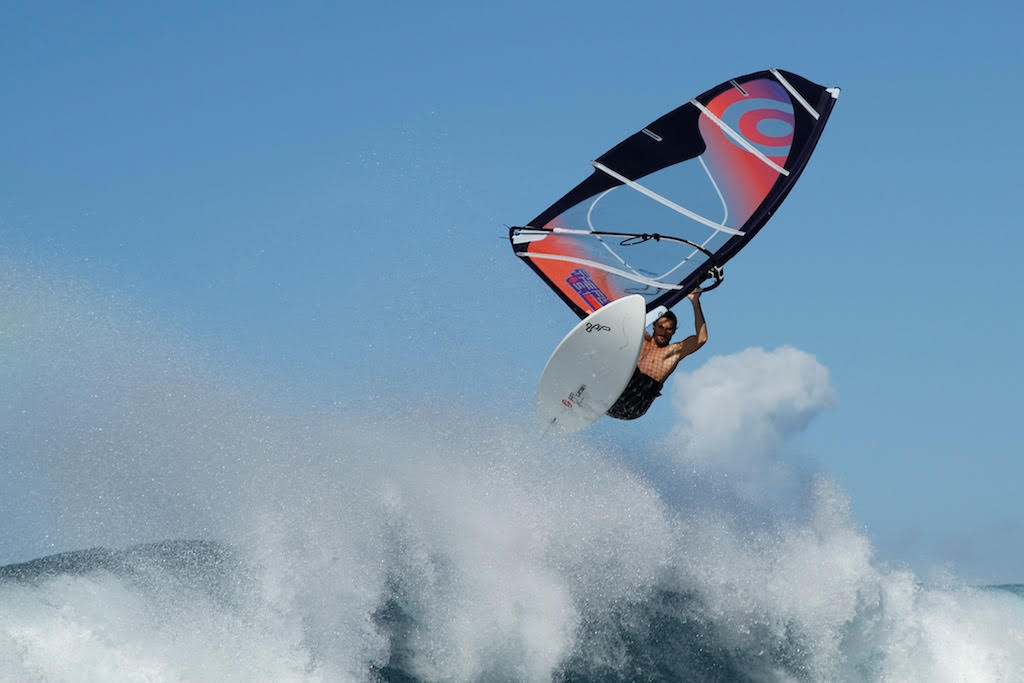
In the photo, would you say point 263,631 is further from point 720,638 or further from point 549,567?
point 720,638

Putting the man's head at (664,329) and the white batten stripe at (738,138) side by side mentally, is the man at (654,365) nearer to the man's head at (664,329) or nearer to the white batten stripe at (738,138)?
the man's head at (664,329)

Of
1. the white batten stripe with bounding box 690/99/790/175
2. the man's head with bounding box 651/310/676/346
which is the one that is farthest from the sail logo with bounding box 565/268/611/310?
the white batten stripe with bounding box 690/99/790/175

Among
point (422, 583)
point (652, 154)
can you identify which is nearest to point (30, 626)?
point (422, 583)

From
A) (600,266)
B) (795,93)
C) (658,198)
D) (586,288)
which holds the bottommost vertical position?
(586,288)

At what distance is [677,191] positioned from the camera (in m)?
10.6

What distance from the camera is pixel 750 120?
10.6m

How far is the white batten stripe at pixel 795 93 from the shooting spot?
401 inches

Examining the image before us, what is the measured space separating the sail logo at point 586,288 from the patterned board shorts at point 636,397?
1939 mm

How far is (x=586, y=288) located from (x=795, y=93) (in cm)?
270

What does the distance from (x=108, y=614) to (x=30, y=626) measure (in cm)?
84

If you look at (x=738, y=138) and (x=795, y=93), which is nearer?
(x=795, y=93)

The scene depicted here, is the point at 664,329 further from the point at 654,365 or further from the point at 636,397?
the point at 636,397

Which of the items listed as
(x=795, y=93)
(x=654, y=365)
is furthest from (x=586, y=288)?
(x=795, y=93)

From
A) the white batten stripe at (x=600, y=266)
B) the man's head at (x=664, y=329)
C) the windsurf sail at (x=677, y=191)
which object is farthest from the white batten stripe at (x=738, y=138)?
the man's head at (x=664, y=329)
